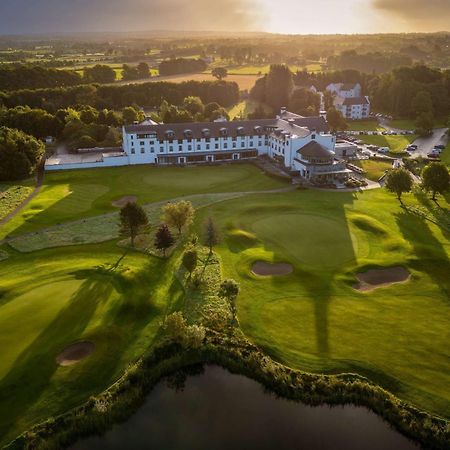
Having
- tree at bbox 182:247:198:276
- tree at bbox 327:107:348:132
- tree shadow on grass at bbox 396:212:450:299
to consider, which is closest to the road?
tree at bbox 327:107:348:132

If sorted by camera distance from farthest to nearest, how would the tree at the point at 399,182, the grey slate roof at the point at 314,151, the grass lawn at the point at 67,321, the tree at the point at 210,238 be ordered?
the grey slate roof at the point at 314,151 < the tree at the point at 399,182 < the tree at the point at 210,238 < the grass lawn at the point at 67,321

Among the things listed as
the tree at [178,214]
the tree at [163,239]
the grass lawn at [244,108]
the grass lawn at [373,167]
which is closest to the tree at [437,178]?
the grass lawn at [373,167]

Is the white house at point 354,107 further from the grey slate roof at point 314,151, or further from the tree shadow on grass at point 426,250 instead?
the tree shadow on grass at point 426,250

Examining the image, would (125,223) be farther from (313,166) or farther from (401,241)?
(313,166)

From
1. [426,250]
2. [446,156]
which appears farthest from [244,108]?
[426,250]

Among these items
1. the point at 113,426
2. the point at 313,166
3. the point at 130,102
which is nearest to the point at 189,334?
the point at 113,426

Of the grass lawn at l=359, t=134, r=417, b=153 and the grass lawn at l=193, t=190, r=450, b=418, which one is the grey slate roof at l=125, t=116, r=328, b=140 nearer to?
the grass lawn at l=359, t=134, r=417, b=153
